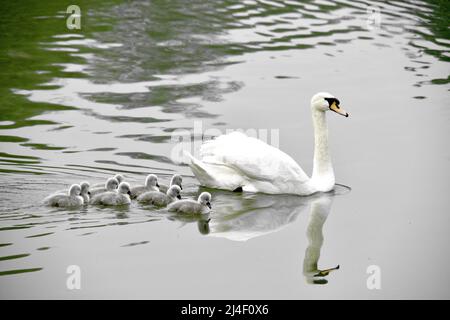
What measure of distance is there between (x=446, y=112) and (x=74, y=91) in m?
5.95

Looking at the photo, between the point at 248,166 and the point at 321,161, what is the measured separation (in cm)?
103

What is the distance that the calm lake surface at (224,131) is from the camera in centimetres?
922

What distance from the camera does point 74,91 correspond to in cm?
1565

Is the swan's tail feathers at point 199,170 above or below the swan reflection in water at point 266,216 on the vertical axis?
above

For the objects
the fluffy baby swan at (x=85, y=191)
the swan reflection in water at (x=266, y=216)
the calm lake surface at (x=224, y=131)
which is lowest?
the swan reflection in water at (x=266, y=216)

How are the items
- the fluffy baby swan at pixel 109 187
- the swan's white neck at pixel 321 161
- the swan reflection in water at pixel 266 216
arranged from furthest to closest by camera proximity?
the swan's white neck at pixel 321 161
the fluffy baby swan at pixel 109 187
the swan reflection in water at pixel 266 216

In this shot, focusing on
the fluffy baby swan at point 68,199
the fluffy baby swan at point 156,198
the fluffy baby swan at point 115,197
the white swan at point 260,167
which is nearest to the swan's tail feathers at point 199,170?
the white swan at point 260,167

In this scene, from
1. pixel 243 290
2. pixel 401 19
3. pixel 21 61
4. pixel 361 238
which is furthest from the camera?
pixel 401 19

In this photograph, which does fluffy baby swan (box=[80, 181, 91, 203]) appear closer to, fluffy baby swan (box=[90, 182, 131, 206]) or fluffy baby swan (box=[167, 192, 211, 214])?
fluffy baby swan (box=[90, 182, 131, 206])

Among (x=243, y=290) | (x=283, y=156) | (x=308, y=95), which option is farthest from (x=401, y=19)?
(x=243, y=290)

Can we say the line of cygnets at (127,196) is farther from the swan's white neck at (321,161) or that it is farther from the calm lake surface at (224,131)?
the swan's white neck at (321,161)

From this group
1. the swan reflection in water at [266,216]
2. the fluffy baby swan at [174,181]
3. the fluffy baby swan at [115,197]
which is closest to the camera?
the swan reflection in water at [266,216]

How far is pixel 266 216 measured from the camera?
1085 centimetres

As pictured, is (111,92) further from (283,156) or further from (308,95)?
(283,156)
